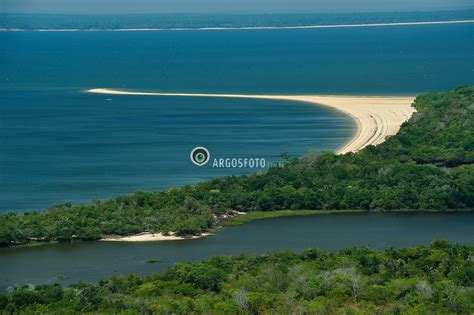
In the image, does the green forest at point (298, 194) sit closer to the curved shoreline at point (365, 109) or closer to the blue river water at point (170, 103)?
the blue river water at point (170, 103)

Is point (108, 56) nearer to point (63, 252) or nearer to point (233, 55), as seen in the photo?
point (233, 55)

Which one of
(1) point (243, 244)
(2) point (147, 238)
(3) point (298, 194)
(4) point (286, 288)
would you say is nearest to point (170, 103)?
(3) point (298, 194)

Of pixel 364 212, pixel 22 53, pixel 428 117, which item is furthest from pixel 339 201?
pixel 22 53

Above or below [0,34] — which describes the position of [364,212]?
below

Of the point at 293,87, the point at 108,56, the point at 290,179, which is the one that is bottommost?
the point at 290,179

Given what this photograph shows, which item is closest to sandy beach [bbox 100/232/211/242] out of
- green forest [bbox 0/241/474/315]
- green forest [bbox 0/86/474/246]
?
green forest [bbox 0/86/474/246]

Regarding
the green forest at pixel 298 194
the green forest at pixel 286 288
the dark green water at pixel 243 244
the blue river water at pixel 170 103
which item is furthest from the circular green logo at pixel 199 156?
the green forest at pixel 286 288
